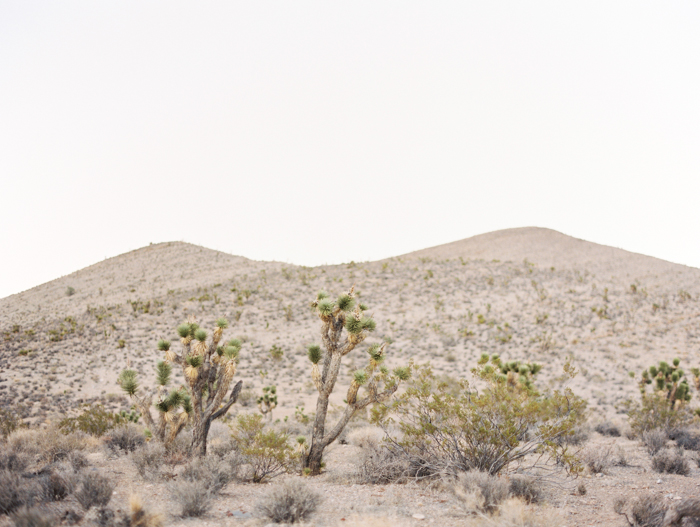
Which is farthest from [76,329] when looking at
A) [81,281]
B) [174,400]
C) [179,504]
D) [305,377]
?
Answer: [179,504]

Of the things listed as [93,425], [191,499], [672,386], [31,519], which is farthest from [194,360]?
[672,386]

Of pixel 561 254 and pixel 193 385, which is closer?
pixel 193 385

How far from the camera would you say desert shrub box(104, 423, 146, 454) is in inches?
448

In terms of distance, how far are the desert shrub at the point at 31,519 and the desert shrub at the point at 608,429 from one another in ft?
54.7

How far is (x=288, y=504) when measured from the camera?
671 centimetres

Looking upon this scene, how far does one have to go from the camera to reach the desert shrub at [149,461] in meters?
8.94

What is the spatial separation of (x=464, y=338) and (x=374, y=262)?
20.3 meters

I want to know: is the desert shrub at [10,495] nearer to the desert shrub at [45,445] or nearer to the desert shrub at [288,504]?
the desert shrub at [45,445]

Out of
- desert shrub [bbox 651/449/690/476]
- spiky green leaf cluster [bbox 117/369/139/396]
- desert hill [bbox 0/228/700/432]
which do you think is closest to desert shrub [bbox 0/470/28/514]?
spiky green leaf cluster [bbox 117/369/139/396]

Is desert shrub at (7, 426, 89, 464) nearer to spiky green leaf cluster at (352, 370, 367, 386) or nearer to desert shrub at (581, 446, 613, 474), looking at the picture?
spiky green leaf cluster at (352, 370, 367, 386)

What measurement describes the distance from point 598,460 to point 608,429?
7189 mm

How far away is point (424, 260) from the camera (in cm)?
5191

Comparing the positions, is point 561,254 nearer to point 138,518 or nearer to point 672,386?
point 672,386

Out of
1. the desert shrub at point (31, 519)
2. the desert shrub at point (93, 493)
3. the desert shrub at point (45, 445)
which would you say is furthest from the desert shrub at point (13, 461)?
the desert shrub at point (31, 519)
